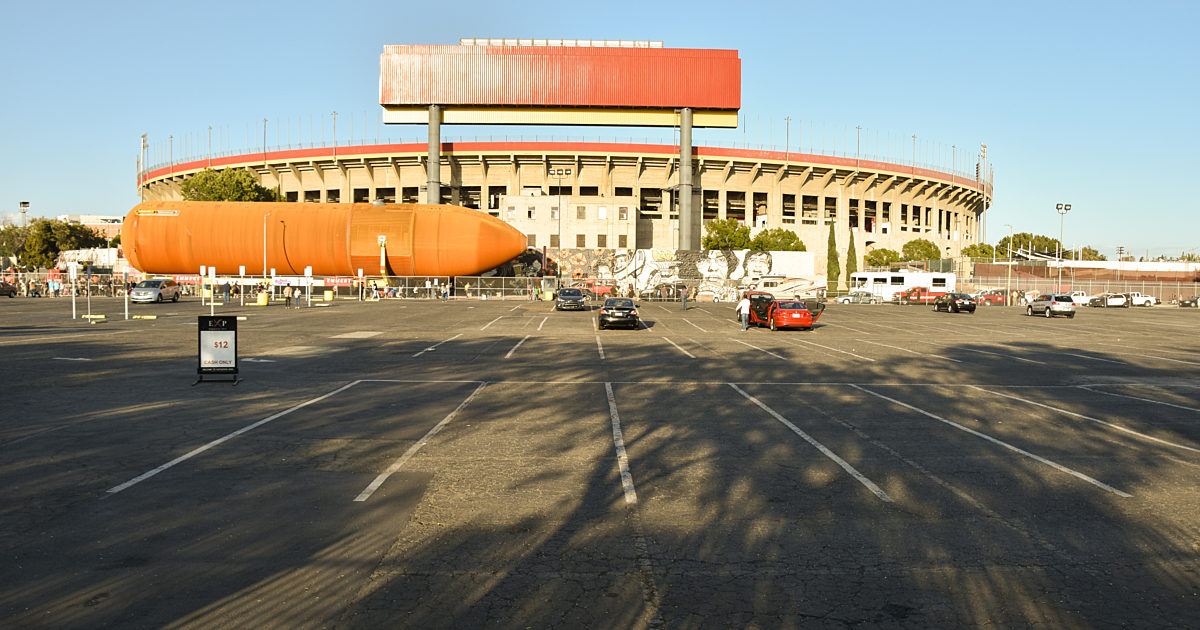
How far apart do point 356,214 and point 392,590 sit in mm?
62265

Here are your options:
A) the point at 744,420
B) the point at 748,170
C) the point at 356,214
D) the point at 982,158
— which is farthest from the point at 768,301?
the point at 982,158

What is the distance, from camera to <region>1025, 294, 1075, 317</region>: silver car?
49531 millimetres

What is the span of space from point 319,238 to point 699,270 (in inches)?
1399

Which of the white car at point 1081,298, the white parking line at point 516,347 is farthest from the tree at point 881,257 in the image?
the white parking line at point 516,347

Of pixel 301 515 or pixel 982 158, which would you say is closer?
pixel 301 515

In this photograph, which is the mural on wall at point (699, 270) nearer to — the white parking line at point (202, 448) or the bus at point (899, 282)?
the bus at point (899, 282)

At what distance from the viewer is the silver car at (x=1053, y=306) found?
49531mm

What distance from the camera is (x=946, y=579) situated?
5688 millimetres

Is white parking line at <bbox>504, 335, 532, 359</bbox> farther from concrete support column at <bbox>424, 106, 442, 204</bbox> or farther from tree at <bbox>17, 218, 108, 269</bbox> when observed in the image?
tree at <bbox>17, 218, 108, 269</bbox>

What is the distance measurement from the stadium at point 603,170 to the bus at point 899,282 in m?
18.5

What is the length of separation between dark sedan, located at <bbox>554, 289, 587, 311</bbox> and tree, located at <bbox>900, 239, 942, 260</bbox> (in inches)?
2582

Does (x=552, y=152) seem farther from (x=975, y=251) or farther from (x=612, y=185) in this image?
(x=975, y=251)

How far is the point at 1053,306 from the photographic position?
5016 cm

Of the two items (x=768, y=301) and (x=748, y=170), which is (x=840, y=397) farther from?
(x=748, y=170)
